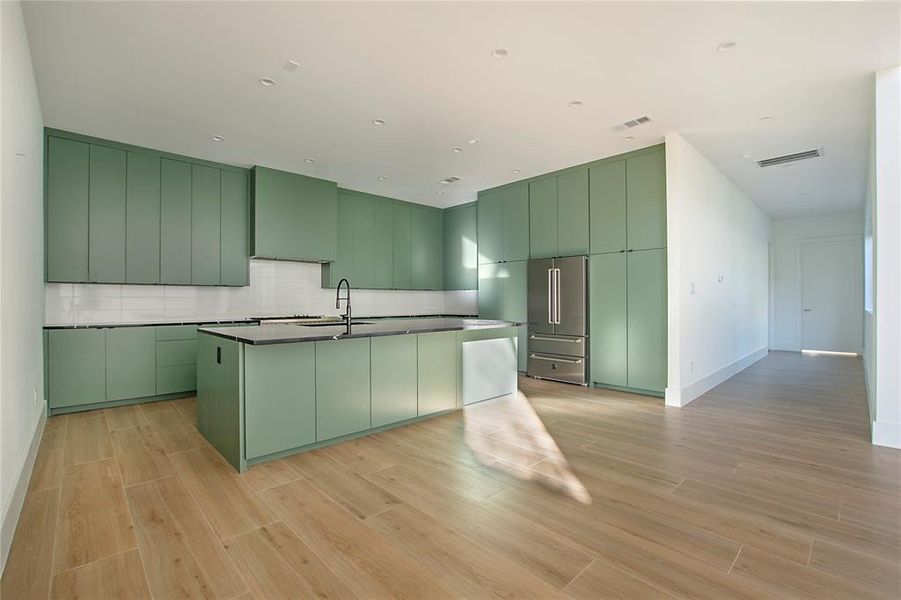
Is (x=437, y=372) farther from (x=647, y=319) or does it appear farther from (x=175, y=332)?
(x=175, y=332)

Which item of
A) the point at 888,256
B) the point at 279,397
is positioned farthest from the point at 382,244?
the point at 888,256

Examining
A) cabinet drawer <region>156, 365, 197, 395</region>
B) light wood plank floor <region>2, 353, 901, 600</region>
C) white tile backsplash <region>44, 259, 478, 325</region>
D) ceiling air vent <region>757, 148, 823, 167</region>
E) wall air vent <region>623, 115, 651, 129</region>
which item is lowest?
light wood plank floor <region>2, 353, 901, 600</region>

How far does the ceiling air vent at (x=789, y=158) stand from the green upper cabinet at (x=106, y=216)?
747 centimetres

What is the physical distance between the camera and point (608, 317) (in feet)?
17.5

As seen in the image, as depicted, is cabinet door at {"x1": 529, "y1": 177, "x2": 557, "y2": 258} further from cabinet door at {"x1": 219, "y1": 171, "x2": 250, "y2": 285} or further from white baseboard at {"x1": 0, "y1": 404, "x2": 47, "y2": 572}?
white baseboard at {"x1": 0, "y1": 404, "x2": 47, "y2": 572}

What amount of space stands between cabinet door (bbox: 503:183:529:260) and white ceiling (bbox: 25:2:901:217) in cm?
113

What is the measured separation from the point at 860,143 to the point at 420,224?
19.2 feet

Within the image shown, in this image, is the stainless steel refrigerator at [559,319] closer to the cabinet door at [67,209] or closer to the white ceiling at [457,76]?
the white ceiling at [457,76]

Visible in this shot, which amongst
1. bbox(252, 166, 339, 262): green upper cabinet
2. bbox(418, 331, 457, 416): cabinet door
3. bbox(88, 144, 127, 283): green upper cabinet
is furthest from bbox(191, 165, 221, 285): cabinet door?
bbox(418, 331, 457, 416): cabinet door

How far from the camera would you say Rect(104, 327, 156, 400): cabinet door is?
443 cm

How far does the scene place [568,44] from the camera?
2.84m

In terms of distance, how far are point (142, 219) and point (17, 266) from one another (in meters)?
2.51

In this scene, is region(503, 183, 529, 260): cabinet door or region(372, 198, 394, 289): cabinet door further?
region(372, 198, 394, 289): cabinet door

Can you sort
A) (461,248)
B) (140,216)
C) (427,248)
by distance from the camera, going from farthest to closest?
(427,248) → (461,248) → (140,216)
